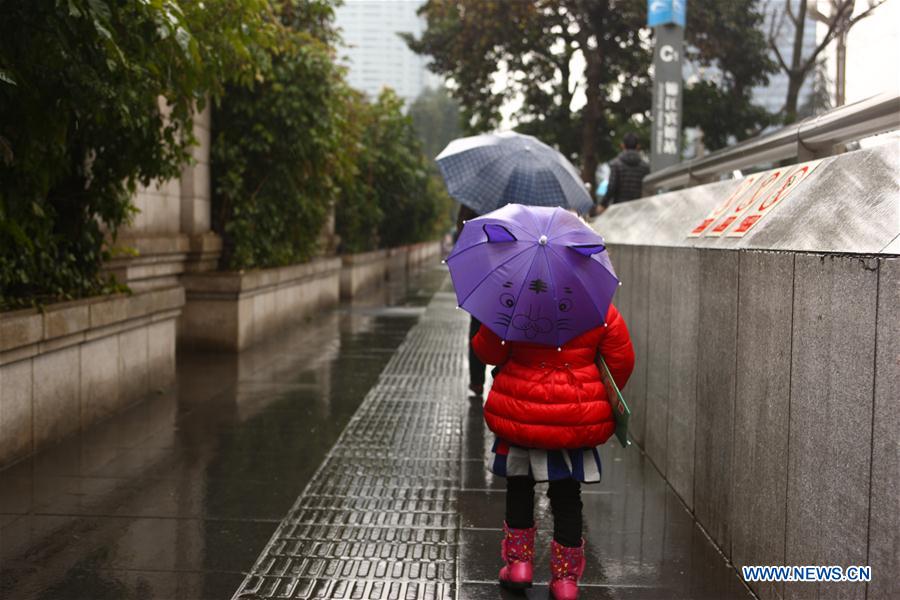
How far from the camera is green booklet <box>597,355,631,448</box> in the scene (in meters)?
3.97

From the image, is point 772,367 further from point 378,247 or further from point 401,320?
point 378,247

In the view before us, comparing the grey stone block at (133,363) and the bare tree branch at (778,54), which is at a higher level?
the bare tree branch at (778,54)

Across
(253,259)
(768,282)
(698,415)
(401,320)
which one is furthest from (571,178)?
(401,320)

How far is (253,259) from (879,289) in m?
10.5

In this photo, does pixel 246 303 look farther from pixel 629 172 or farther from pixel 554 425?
pixel 554 425

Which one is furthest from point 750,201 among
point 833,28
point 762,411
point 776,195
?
point 833,28

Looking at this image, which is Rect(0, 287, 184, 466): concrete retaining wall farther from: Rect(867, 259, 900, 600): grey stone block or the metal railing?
Rect(867, 259, 900, 600): grey stone block

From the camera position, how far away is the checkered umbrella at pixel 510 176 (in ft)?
22.1

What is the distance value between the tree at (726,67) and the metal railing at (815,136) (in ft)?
56.4

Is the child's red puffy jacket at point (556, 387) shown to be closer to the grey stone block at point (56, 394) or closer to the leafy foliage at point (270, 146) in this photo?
the grey stone block at point (56, 394)

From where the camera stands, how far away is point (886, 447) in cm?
296

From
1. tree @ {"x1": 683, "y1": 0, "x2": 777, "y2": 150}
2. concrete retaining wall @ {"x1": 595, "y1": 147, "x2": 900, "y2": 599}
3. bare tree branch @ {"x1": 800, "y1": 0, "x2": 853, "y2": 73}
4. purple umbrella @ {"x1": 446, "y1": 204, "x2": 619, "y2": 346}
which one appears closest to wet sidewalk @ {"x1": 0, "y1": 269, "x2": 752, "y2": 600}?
concrete retaining wall @ {"x1": 595, "y1": 147, "x2": 900, "y2": 599}

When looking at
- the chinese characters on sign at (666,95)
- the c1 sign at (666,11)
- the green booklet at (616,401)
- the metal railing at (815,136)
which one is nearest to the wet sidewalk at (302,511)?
the green booklet at (616,401)

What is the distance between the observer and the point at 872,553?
3031 mm
